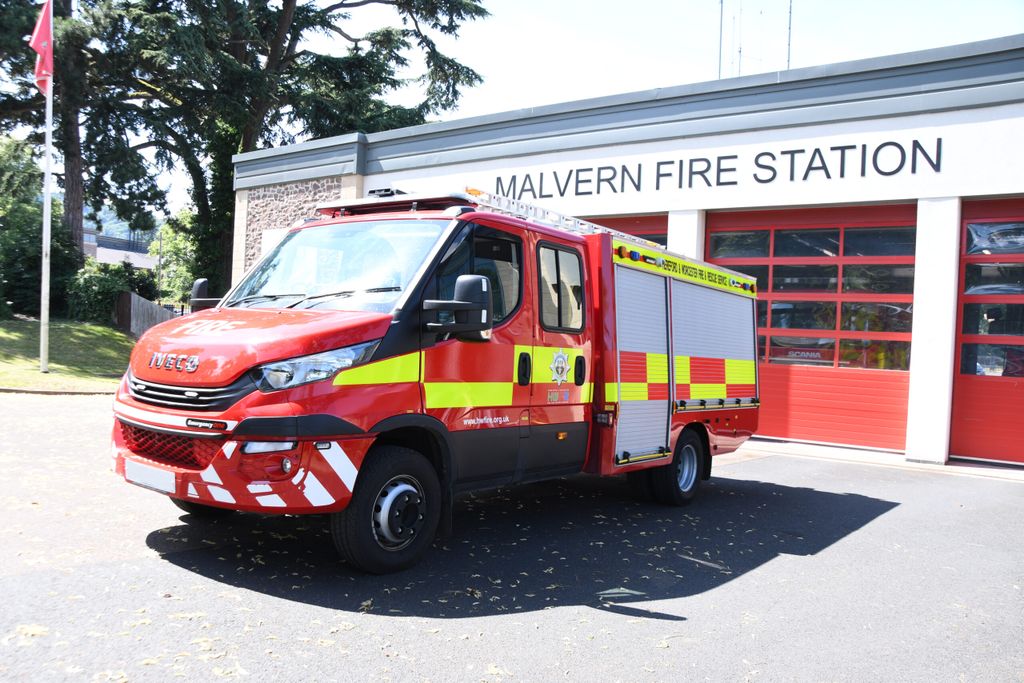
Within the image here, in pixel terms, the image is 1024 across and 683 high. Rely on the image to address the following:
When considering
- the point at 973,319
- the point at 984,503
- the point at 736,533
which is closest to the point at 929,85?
the point at 973,319

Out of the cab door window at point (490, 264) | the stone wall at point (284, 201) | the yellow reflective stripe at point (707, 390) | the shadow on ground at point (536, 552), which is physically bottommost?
the shadow on ground at point (536, 552)

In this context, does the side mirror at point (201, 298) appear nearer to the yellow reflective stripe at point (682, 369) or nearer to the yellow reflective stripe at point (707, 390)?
the yellow reflective stripe at point (682, 369)

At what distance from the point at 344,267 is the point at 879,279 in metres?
9.67

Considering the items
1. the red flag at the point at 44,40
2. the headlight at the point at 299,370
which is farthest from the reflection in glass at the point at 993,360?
the red flag at the point at 44,40

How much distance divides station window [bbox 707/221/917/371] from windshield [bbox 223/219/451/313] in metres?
9.11

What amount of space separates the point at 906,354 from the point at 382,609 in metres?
10.3

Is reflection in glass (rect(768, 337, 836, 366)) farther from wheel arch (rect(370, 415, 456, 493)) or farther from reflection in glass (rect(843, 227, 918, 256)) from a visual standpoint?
wheel arch (rect(370, 415, 456, 493))

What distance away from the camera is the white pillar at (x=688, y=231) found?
1383 cm

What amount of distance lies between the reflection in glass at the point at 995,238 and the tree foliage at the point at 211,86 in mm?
22339

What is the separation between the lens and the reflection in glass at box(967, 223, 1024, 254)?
11.6 metres

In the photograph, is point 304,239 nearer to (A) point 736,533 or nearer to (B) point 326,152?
(A) point 736,533

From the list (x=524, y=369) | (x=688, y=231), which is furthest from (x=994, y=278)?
(x=524, y=369)

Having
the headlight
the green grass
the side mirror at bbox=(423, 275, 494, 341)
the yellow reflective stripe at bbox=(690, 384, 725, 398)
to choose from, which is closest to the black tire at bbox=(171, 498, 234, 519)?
the headlight

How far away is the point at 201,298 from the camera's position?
255 inches
